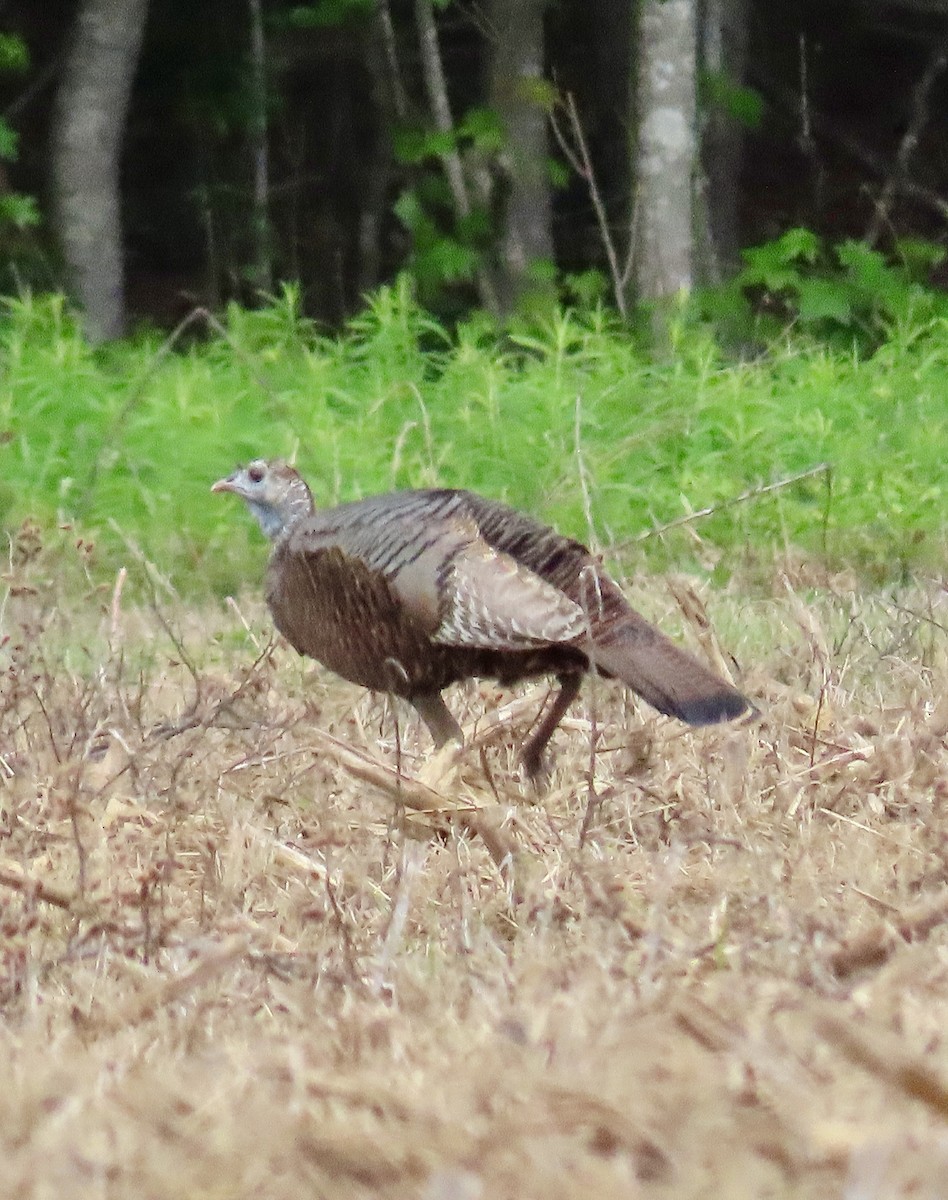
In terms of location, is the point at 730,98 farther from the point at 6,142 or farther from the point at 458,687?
the point at 458,687

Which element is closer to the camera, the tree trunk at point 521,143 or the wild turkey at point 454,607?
the wild turkey at point 454,607

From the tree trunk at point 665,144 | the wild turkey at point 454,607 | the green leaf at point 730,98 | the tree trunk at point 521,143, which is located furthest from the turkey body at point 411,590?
the green leaf at point 730,98

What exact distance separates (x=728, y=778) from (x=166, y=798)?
104 cm

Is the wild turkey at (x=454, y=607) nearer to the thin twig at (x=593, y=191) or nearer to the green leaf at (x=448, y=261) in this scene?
the thin twig at (x=593, y=191)

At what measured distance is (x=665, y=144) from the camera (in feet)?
36.2

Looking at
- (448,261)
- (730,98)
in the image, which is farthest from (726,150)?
(448,261)

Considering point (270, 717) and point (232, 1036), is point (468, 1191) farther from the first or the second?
point (270, 717)

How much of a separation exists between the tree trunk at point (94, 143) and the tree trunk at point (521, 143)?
2195 millimetres

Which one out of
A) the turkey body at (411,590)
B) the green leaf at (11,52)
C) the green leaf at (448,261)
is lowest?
the green leaf at (448,261)

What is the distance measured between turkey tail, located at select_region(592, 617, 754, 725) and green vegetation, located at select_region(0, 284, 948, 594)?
2.37 metres

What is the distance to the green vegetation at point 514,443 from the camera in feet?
24.1

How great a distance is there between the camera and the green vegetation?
733cm

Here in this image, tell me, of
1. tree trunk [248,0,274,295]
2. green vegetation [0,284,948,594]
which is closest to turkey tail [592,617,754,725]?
green vegetation [0,284,948,594]

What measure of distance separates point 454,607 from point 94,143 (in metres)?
8.95
